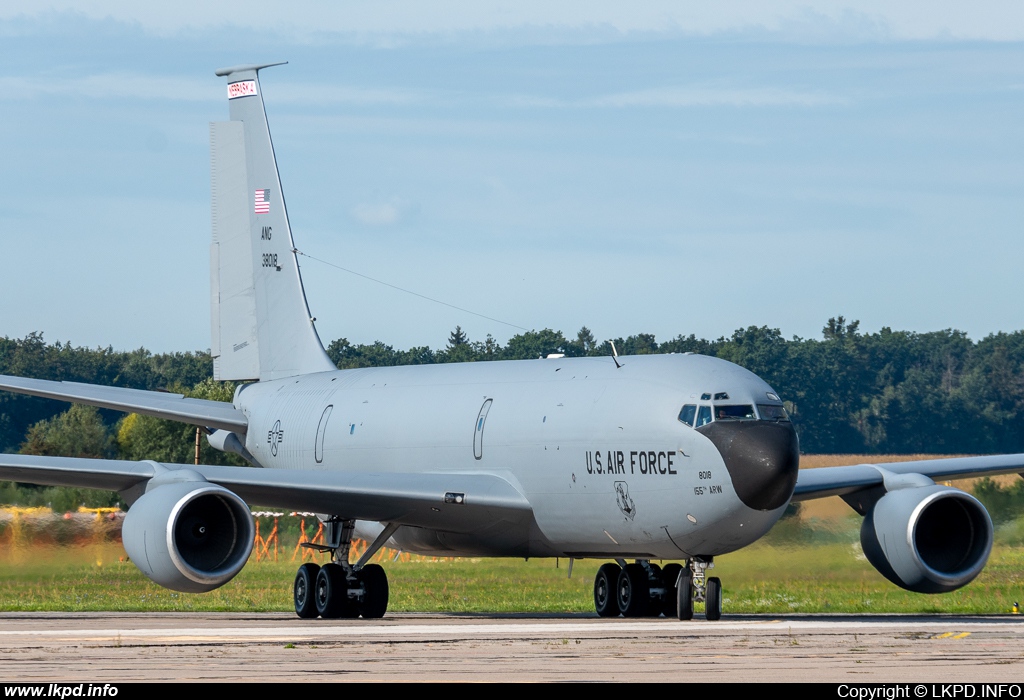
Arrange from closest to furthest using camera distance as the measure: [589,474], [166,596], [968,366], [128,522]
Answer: [128,522], [589,474], [166,596], [968,366]

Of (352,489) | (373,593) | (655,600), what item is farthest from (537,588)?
(352,489)

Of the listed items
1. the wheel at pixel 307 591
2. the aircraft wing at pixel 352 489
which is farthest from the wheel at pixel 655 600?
the wheel at pixel 307 591

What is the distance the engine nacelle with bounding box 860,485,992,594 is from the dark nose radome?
8.88ft

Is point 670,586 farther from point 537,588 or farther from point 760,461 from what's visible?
point 537,588

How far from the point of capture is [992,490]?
A: 28.2 meters

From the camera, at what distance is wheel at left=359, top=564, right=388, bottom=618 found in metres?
21.7

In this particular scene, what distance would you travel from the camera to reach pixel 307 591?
21828 millimetres

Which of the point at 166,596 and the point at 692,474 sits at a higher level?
the point at 692,474

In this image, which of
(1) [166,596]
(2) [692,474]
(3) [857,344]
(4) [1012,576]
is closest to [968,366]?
(3) [857,344]

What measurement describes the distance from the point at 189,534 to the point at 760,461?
6.62 meters

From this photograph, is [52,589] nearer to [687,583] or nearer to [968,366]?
[687,583]

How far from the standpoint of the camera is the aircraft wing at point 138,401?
23156 mm

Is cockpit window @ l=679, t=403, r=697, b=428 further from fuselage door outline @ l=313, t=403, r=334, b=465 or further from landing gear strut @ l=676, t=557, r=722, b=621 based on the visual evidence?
fuselage door outline @ l=313, t=403, r=334, b=465

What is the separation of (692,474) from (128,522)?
6.44m
